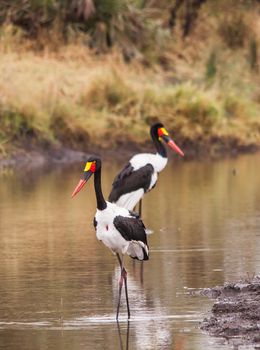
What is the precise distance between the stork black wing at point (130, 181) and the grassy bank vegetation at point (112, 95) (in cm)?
1017

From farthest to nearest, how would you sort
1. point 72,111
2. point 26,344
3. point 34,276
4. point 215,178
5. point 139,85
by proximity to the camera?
point 139,85 < point 72,111 < point 215,178 < point 34,276 < point 26,344

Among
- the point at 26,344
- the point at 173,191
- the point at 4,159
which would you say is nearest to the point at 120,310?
the point at 26,344

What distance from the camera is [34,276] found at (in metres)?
12.8

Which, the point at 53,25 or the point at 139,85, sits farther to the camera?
the point at 53,25

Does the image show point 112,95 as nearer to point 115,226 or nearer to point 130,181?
point 130,181

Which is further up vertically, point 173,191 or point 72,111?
point 72,111

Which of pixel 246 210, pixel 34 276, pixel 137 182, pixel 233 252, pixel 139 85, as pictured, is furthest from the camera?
pixel 139 85

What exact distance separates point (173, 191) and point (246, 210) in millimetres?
3017

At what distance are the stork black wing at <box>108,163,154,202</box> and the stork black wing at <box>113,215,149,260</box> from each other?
476 centimetres

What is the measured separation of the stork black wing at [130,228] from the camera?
441 inches

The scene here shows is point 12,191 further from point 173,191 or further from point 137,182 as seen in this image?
point 137,182

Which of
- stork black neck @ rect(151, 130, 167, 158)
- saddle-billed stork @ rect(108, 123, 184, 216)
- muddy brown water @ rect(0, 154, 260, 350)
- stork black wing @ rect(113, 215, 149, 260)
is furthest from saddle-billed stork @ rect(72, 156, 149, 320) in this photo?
stork black neck @ rect(151, 130, 167, 158)

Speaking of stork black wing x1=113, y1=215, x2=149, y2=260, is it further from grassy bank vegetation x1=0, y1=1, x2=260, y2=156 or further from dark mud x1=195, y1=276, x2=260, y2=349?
grassy bank vegetation x1=0, y1=1, x2=260, y2=156

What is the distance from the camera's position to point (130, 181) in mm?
16484
